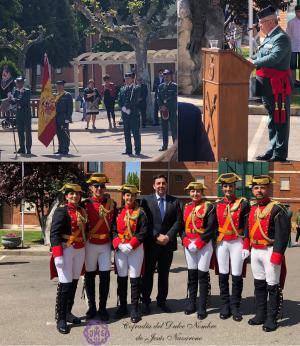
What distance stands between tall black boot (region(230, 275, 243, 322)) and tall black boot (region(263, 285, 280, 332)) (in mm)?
410

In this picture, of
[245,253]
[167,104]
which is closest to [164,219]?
[245,253]

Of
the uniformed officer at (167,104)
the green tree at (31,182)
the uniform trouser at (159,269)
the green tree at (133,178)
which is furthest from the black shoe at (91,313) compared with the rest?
the green tree at (31,182)

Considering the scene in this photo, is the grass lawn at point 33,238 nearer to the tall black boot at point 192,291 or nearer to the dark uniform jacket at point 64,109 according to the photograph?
the tall black boot at point 192,291

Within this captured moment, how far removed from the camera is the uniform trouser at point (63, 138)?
1017 centimetres

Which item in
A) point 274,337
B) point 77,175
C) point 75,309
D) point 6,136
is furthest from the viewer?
point 77,175

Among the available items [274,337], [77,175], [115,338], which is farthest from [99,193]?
[77,175]

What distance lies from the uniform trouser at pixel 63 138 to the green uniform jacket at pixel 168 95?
1120 millimetres

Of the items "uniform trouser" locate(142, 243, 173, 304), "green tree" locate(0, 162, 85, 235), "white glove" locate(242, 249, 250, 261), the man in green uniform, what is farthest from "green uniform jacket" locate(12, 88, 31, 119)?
"green tree" locate(0, 162, 85, 235)

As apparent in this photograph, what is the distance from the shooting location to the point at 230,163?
412 inches

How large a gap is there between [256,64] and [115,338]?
338 centimetres

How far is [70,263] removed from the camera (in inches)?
410

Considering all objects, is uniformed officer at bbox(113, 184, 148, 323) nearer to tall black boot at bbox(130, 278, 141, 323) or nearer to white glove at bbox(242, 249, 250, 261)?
tall black boot at bbox(130, 278, 141, 323)

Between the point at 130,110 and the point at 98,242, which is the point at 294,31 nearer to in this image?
the point at 130,110

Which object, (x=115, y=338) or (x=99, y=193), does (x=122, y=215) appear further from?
(x=115, y=338)
